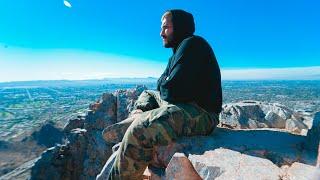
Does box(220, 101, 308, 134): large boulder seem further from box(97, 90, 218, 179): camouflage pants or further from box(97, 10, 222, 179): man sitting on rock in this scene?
box(97, 90, 218, 179): camouflage pants

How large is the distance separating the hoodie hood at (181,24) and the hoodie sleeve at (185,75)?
2.83ft

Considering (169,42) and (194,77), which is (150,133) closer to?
(194,77)

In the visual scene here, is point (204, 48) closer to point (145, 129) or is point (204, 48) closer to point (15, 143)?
point (145, 129)

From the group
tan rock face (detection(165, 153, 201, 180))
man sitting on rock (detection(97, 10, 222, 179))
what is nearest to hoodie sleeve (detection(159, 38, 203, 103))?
man sitting on rock (detection(97, 10, 222, 179))

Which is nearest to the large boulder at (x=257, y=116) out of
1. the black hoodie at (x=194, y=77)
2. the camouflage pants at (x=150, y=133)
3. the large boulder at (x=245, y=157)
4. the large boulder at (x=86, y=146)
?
the large boulder at (x=245, y=157)

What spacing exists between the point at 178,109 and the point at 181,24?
2.09 m

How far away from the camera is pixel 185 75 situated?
6777 mm

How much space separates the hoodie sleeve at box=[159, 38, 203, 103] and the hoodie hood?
33.9 inches

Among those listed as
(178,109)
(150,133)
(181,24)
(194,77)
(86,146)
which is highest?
(181,24)

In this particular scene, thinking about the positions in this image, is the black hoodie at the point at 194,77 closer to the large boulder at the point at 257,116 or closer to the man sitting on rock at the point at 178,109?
the man sitting on rock at the point at 178,109

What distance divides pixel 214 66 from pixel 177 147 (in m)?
1.78

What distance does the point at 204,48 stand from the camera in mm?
6961

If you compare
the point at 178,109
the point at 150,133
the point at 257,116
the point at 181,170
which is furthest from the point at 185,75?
the point at 257,116

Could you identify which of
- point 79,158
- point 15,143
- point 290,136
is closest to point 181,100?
point 290,136
